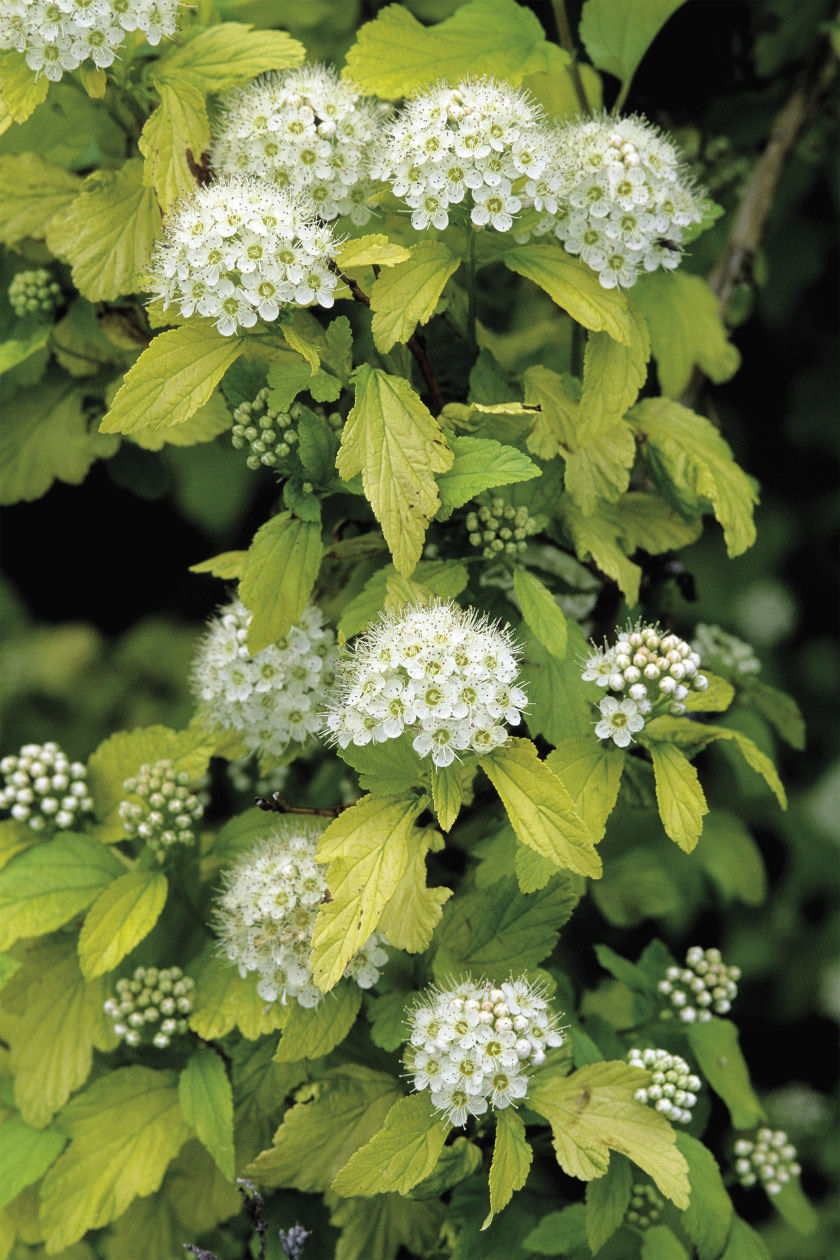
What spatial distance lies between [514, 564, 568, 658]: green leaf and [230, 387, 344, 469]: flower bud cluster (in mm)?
398

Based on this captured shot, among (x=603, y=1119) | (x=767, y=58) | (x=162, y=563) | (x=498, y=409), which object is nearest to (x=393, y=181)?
(x=498, y=409)

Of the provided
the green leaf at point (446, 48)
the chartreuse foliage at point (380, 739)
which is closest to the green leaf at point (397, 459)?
the chartreuse foliage at point (380, 739)

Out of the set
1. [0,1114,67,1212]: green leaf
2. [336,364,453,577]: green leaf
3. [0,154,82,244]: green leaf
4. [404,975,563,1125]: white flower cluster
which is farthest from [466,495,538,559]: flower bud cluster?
[0,1114,67,1212]: green leaf

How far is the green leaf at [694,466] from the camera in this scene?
2.01 meters

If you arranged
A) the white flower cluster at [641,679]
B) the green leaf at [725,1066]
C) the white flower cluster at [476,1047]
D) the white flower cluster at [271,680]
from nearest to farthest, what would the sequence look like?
the white flower cluster at [476,1047]
the white flower cluster at [641,679]
the white flower cluster at [271,680]
the green leaf at [725,1066]

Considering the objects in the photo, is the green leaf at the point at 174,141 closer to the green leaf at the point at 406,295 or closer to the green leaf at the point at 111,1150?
the green leaf at the point at 406,295

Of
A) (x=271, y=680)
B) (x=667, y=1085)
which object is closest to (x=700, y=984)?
(x=667, y=1085)

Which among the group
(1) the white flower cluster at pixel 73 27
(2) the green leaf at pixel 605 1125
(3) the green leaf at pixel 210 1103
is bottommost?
(3) the green leaf at pixel 210 1103

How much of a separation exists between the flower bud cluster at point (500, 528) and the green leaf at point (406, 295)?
1.05 ft

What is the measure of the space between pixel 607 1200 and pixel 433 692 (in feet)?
2.76

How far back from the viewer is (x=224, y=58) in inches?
74.5

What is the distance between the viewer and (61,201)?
7.14ft

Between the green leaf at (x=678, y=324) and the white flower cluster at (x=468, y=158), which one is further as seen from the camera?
the green leaf at (x=678, y=324)

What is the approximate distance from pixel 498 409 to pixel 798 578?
278 centimetres
